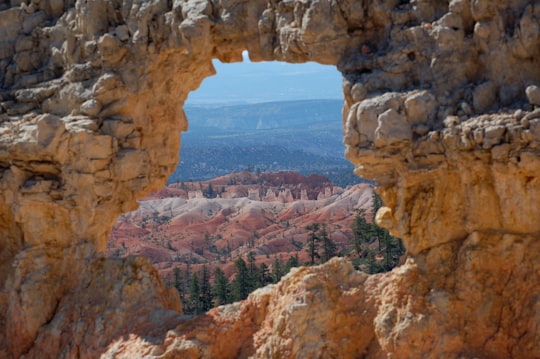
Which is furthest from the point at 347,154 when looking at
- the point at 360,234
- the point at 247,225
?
the point at 247,225

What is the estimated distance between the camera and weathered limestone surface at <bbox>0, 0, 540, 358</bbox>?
329 inches

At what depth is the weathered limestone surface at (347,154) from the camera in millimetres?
8367

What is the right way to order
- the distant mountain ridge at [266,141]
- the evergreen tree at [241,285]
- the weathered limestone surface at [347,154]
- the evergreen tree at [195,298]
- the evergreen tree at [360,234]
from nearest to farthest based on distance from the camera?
the weathered limestone surface at [347,154], the evergreen tree at [241,285], the evergreen tree at [195,298], the evergreen tree at [360,234], the distant mountain ridge at [266,141]

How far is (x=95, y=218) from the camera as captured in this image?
11109 mm

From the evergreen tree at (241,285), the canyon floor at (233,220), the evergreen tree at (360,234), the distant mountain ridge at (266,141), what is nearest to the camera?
the evergreen tree at (241,285)

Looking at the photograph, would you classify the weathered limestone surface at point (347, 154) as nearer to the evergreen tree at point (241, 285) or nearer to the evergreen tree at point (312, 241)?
the evergreen tree at point (241, 285)

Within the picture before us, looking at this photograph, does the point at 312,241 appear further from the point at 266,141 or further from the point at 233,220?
the point at 266,141

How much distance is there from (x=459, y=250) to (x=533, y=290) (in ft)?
2.87

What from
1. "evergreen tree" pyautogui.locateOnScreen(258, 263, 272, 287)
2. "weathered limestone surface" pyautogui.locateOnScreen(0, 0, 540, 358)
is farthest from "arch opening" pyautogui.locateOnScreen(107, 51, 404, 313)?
"weathered limestone surface" pyautogui.locateOnScreen(0, 0, 540, 358)

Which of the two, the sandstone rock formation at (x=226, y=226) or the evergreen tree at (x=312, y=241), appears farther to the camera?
the sandstone rock formation at (x=226, y=226)

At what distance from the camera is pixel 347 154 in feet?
29.4

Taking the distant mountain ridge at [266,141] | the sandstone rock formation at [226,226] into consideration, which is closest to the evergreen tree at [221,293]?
the sandstone rock formation at [226,226]

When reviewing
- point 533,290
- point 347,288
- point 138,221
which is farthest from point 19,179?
point 138,221

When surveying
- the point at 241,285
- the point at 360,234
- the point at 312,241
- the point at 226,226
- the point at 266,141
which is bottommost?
the point at 266,141
